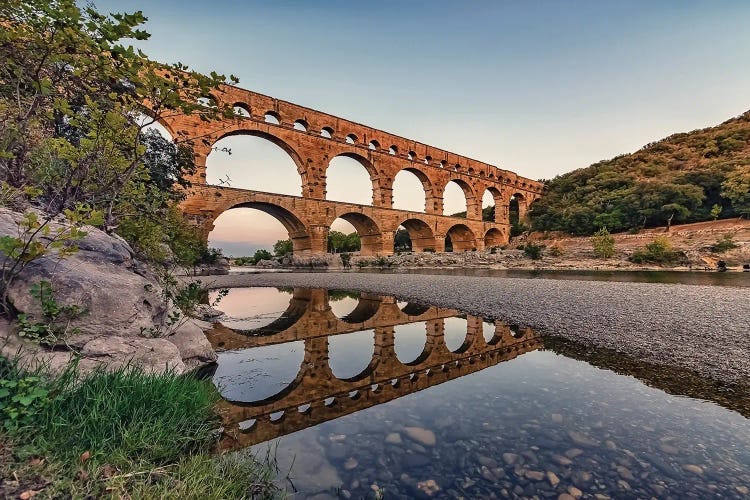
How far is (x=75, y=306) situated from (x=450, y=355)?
12.0 ft

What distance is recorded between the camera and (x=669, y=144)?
4950 centimetres

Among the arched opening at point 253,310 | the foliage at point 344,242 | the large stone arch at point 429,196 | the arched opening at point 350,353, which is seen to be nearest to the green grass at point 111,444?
the arched opening at point 350,353

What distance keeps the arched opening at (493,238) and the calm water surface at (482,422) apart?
1520 inches

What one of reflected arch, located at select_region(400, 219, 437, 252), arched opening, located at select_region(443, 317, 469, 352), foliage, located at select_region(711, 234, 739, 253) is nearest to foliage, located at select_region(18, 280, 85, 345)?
arched opening, located at select_region(443, 317, 469, 352)

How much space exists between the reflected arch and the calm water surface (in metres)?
28.3

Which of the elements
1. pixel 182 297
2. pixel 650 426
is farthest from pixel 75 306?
pixel 650 426

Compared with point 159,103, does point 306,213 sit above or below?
above

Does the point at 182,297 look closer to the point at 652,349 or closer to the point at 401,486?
the point at 401,486

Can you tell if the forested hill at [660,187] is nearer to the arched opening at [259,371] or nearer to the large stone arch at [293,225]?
the large stone arch at [293,225]

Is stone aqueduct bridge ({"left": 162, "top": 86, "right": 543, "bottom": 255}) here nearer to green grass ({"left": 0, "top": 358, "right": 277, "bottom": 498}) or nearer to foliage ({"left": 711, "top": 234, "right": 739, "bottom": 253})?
green grass ({"left": 0, "top": 358, "right": 277, "bottom": 498})

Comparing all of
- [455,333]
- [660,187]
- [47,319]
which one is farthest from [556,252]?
[47,319]

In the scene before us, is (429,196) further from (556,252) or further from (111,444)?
(111,444)

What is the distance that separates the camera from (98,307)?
2.59m

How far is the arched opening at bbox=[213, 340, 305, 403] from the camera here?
117 inches
